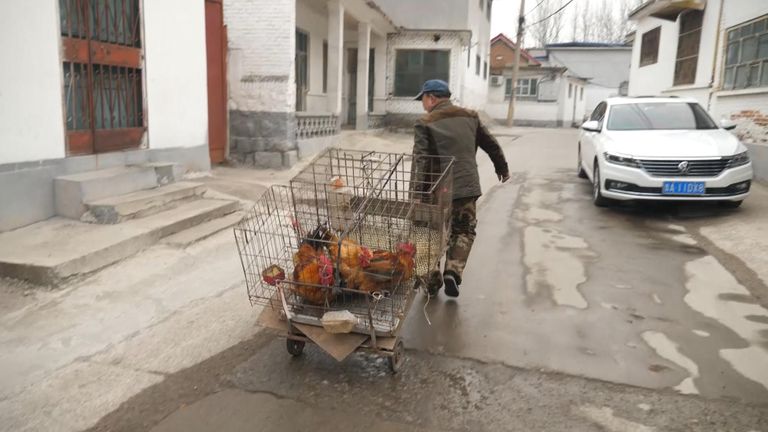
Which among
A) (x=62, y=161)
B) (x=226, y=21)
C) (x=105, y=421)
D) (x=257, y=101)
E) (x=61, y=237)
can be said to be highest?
(x=226, y=21)

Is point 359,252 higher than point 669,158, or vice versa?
point 669,158

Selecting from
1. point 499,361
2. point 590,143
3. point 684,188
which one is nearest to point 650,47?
point 590,143

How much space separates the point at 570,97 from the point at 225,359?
1335 inches

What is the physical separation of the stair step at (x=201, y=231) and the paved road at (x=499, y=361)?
285mm

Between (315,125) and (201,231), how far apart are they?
6.67 meters

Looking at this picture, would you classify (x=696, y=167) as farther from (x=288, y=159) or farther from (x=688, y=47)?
(x=688, y=47)

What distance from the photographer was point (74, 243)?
210 inches

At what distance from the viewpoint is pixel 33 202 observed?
5828 millimetres

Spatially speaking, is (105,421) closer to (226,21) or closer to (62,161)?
(62,161)

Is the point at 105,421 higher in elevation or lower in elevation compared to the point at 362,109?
lower

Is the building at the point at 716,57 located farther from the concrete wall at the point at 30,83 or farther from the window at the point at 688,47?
the concrete wall at the point at 30,83

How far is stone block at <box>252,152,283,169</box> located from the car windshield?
19.5 ft

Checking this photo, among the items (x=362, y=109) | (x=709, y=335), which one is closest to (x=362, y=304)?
(x=709, y=335)

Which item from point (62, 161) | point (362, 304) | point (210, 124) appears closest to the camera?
point (362, 304)
